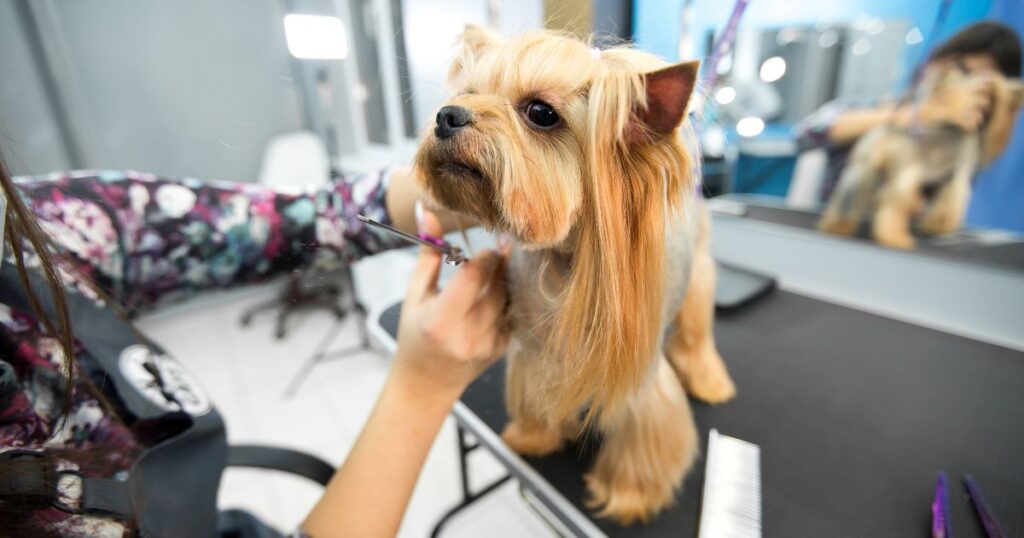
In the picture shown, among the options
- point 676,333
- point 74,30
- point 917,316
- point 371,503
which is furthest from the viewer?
point 917,316

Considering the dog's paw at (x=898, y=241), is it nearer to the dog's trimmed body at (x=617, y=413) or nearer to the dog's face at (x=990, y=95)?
the dog's face at (x=990, y=95)

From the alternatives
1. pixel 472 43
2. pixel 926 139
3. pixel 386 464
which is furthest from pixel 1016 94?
pixel 386 464

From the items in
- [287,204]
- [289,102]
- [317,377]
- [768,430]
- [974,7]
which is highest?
[974,7]

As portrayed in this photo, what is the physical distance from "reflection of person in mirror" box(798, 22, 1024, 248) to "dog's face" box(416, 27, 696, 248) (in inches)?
32.5

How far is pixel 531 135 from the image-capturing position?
1.36 ft

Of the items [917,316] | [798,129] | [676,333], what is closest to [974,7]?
[798,129]

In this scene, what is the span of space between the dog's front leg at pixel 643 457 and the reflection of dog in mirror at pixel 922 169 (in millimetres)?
741

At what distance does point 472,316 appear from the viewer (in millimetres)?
530

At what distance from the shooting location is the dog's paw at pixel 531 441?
0.69 m

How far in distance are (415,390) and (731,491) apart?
439mm

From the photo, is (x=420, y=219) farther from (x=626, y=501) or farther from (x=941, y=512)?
(x=941, y=512)

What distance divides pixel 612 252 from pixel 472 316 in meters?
0.20

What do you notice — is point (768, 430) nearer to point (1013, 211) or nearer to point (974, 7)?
point (1013, 211)

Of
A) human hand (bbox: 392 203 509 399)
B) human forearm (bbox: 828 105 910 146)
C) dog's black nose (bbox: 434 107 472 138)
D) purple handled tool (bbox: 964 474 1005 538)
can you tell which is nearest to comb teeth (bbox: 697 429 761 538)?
purple handled tool (bbox: 964 474 1005 538)
